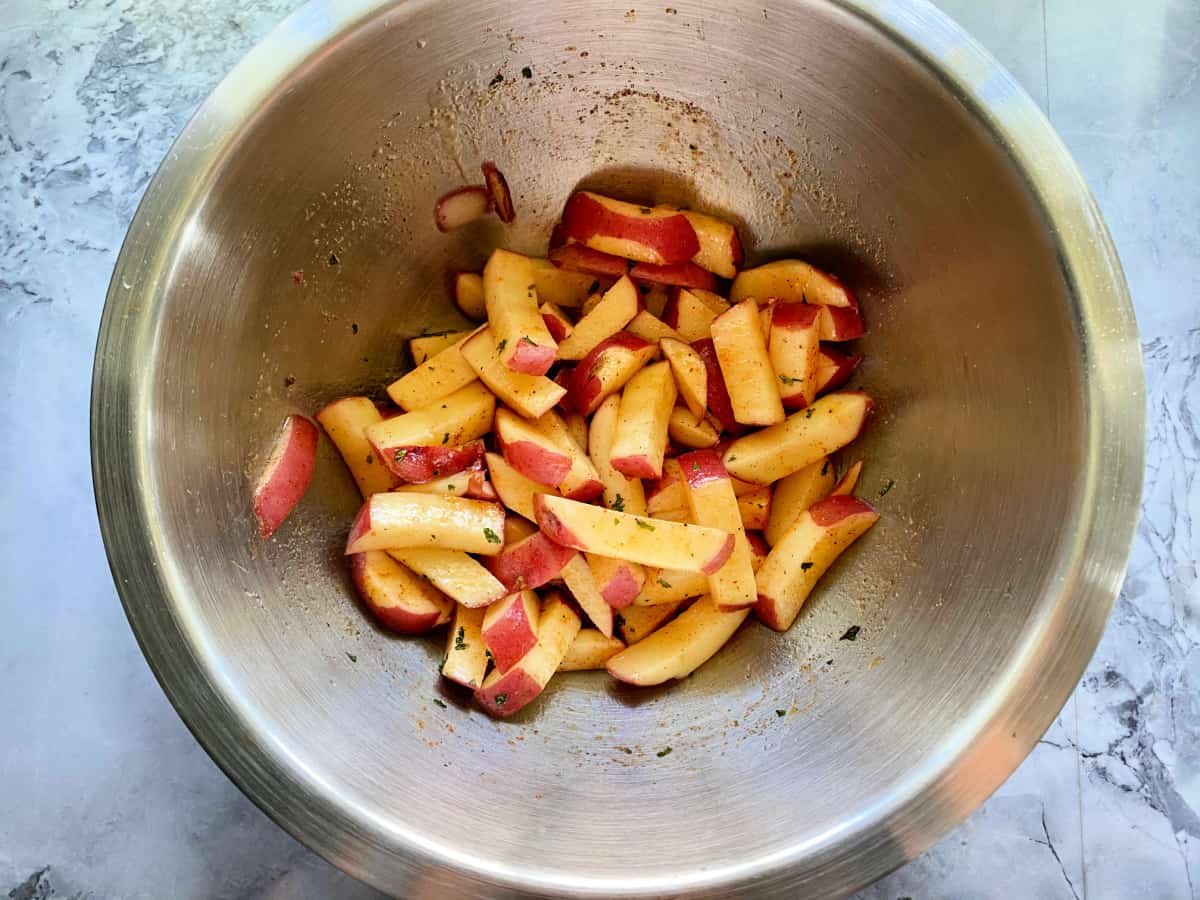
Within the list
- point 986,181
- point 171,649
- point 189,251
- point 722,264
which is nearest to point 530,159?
point 722,264

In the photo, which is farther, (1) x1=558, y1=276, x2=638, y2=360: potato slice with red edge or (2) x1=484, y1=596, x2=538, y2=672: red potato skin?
(1) x1=558, y1=276, x2=638, y2=360: potato slice with red edge

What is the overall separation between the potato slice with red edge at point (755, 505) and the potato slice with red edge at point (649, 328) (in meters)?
0.23

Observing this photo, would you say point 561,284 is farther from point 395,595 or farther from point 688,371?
point 395,595

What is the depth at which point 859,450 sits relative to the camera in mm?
1325

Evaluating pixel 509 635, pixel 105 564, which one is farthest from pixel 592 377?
pixel 105 564

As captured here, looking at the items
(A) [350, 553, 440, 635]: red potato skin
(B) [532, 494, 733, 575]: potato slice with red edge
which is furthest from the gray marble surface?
(B) [532, 494, 733, 575]: potato slice with red edge

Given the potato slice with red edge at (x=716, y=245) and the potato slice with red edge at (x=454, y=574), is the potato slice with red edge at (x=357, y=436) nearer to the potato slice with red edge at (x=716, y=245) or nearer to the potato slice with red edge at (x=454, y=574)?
the potato slice with red edge at (x=454, y=574)

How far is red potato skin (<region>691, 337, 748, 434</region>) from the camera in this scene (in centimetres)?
131

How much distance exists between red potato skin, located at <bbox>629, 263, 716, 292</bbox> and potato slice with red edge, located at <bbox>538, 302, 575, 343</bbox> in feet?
0.37

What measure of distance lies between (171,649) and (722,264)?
84 centimetres

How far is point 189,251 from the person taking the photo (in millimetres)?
1055

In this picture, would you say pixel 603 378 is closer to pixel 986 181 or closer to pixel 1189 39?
pixel 986 181

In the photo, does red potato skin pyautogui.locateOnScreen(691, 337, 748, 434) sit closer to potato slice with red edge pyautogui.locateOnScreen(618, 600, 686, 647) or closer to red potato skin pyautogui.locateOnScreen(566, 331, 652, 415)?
red potato skin pyautogui.locateOnScreen(566, 331, 652, 415)

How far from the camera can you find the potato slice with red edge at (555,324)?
132cm
